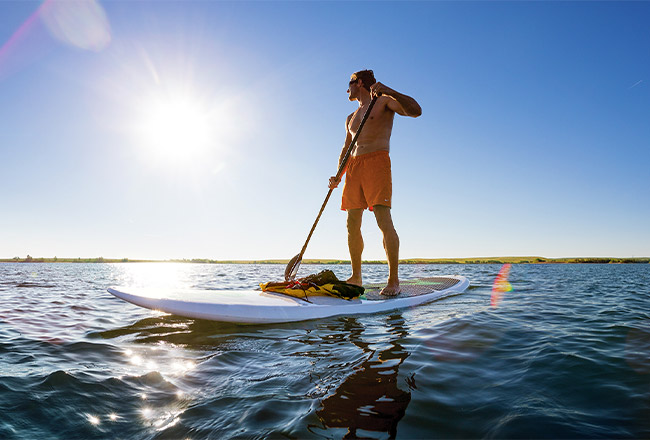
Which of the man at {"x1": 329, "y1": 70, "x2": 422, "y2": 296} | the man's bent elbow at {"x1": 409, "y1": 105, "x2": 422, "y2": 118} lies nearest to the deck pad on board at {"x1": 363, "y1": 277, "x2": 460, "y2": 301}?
the man at {"x1": 329, "y1": 70, "x2": 422, "y2": 296}

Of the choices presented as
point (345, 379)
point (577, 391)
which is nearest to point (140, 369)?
point (345, 379)

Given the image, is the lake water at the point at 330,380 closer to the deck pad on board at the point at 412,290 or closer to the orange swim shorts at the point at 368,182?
the deck pad on board at the point at 412,290

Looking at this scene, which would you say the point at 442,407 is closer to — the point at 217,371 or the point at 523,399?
the point at 523,399

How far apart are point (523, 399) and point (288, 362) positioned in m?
1.53

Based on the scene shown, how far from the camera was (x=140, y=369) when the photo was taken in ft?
8.03

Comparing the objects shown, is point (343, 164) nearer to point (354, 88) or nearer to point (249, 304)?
point (354, 88)

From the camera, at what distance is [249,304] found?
393 cm

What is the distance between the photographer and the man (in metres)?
5.22

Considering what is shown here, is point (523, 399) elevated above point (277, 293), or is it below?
below

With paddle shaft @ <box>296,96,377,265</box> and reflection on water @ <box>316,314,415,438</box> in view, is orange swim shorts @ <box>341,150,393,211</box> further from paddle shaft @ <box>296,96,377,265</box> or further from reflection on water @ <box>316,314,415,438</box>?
reflection on water @ <box>316,314,415,438</box>

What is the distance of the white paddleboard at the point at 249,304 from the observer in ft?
12.4

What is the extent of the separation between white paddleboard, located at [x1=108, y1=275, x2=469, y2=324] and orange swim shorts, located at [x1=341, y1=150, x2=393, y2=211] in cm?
155

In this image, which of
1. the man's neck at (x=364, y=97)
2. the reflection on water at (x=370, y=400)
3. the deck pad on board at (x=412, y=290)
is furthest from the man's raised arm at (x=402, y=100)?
the reflection on water at (x=370, y=400)

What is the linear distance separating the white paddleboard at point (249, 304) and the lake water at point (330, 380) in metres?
0.16
